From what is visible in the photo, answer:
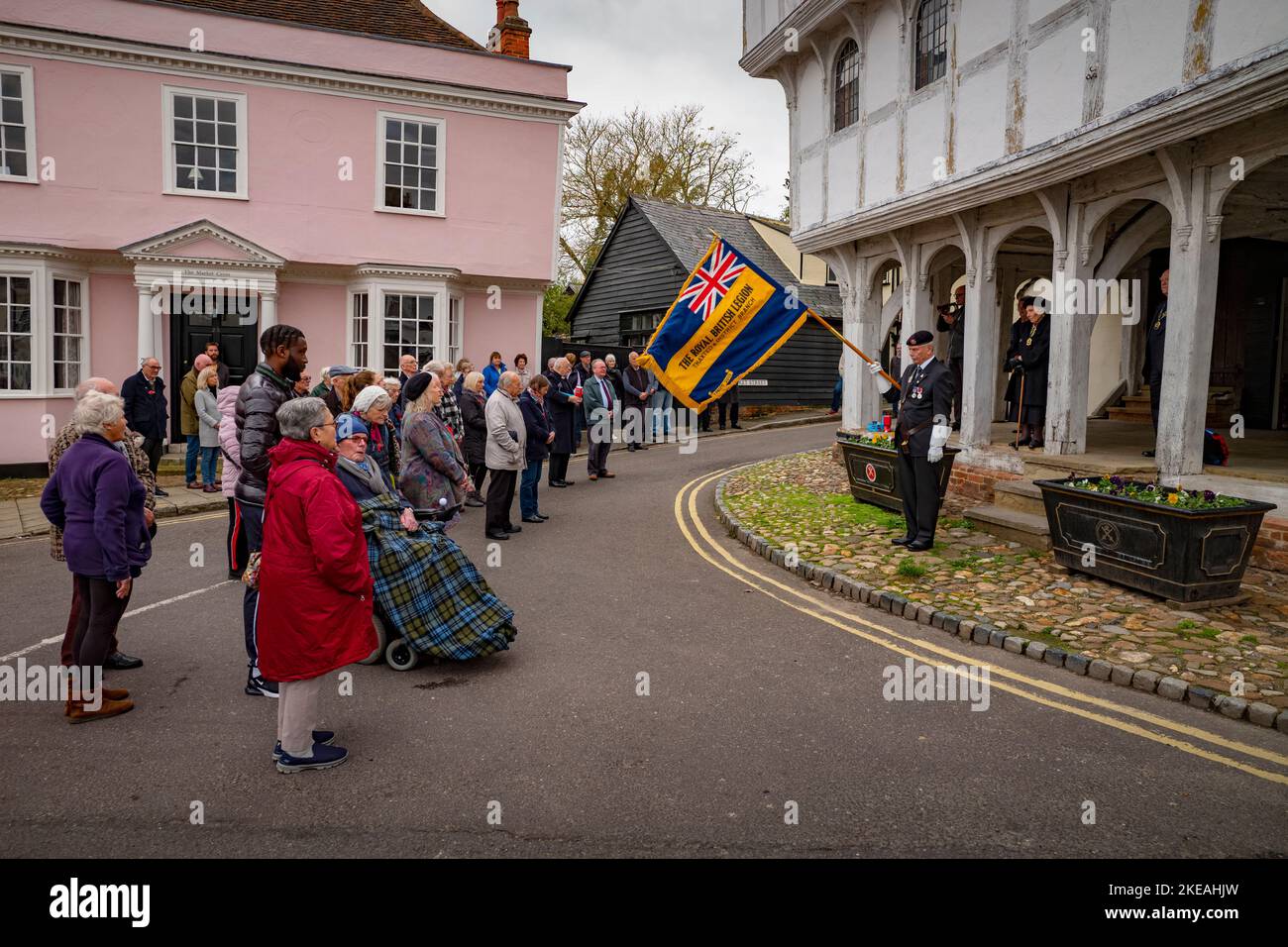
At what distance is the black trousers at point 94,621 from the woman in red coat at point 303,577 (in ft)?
5.38

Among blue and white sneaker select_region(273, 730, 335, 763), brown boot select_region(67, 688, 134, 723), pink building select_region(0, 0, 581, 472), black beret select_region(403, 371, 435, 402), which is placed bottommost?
brown boot select_region(67, 688, 134, 723)

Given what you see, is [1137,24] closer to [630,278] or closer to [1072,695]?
[1072,695]

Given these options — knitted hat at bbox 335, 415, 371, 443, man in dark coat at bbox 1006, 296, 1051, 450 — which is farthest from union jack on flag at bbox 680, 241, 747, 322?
knitted hat at bbox 335, 415, 371, 443

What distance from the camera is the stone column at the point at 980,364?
12633mm

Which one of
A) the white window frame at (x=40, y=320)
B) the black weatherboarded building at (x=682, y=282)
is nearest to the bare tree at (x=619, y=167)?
the black weatherboarded building at (x=682, y=282)

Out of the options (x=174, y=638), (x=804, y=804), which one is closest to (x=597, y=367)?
(x=174, y=638)

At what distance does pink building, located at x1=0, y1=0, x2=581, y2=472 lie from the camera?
15766 millimetres

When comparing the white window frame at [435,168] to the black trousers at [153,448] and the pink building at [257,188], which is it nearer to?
the pink building at [257,188]

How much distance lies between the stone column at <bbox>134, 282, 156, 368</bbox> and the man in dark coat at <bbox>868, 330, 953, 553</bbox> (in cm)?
1388

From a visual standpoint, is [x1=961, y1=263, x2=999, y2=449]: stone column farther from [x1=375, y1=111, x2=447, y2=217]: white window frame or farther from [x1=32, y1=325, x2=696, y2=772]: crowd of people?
[x1=375, y1=111, x2=447, y2=217]: white window frame

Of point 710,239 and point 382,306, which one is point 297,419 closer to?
point 382,306

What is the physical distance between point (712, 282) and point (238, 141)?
38.0ft

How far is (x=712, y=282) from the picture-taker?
1120 centimetres

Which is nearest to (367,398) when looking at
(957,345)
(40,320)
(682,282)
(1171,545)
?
(1171,545)
